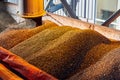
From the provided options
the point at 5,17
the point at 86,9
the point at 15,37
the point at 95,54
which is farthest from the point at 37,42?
the point at 5,17

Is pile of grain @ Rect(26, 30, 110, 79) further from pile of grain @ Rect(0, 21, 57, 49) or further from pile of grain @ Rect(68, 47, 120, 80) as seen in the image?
pile of grain @ Rect(0, 21, 57, 49)

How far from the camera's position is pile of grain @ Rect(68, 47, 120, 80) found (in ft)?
3.66

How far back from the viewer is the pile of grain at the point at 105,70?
1114 millimetres

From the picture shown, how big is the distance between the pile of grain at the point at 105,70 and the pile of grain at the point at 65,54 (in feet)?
0.31

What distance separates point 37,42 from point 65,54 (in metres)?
0.31

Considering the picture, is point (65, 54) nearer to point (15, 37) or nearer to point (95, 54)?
point (95, 54)

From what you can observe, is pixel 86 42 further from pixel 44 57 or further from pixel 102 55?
pixel 44 57

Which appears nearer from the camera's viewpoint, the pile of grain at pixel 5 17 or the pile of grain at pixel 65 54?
the pile of grain at pixel 65 54

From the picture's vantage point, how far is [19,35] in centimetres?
178

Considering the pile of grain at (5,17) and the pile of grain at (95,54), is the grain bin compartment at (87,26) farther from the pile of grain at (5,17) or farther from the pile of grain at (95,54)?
the pile of grain at (5,17)

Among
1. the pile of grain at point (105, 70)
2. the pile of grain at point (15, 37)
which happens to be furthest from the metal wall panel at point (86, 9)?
the pile of grain at point (105, 70)

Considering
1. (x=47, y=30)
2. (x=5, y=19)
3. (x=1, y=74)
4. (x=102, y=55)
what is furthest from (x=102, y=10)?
(x=1, y=74)

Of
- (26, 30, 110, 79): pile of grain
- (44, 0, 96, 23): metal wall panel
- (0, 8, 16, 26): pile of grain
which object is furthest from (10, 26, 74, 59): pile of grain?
(0, 8, 16, 26): pile of grain

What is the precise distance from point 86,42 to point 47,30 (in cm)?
40
